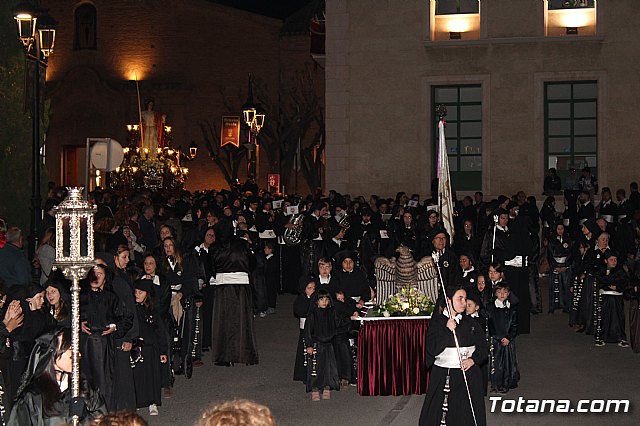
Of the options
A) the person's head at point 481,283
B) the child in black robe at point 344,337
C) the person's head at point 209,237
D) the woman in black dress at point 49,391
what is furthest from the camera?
the person's head at point 209,237

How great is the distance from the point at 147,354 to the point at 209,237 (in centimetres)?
401

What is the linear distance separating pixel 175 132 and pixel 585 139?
24965 millimetres

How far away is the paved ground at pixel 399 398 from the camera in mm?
12250

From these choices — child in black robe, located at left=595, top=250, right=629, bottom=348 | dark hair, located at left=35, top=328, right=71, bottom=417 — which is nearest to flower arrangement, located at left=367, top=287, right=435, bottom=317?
child in black robe, located at left=595, top=250, right=629, bottom=348

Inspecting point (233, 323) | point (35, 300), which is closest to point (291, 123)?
point (233, 323)

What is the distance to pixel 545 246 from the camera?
2077 cm

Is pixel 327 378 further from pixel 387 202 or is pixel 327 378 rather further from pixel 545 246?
pixel 387 202

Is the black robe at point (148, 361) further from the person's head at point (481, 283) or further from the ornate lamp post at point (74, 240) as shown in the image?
the ornate lamp post at point (74, 240)

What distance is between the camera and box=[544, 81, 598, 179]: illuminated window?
30266mm

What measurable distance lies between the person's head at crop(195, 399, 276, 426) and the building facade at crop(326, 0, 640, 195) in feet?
86.4

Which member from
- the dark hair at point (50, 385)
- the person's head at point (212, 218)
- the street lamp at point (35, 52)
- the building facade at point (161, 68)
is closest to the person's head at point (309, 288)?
the person's head at point (212, 218)

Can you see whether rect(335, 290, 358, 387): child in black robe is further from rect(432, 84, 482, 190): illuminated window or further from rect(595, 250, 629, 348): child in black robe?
rect(432, 84, 482, 190): illuminated window

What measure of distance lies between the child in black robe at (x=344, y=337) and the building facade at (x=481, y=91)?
663 inches

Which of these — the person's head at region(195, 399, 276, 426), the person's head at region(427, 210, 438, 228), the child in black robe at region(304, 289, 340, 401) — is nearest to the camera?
Result: the person's head at region(195, 399, 276, 426)
